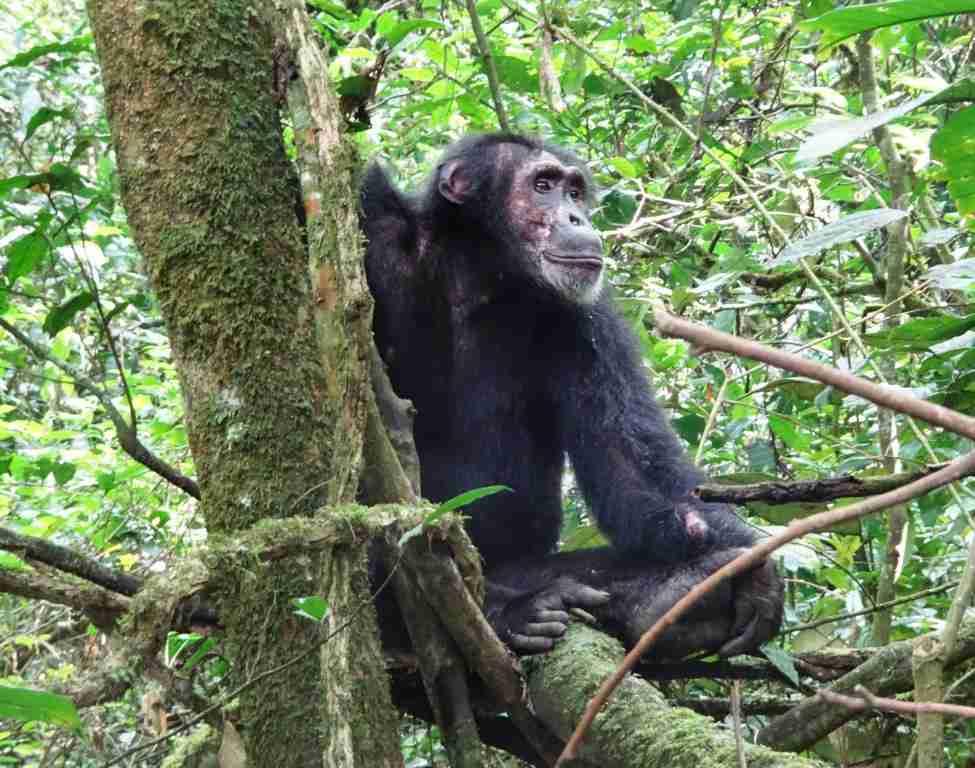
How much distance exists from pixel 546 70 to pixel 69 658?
3597 mm

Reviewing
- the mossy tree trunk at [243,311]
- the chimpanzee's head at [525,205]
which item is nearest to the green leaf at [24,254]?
the mossy tree trunk at [243,311]

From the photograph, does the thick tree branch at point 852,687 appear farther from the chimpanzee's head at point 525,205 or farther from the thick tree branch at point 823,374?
the thick tree branch at point 823,374

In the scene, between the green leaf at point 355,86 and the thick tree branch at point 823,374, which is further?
the green leaf at point 355,86

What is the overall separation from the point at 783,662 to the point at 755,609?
0.21m

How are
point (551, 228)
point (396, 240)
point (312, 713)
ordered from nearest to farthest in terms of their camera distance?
1. point (312, 713)
2. point (396, 240)
3. point (551, 228)

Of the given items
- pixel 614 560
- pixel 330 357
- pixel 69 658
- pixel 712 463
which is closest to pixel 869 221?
pixel 330 357

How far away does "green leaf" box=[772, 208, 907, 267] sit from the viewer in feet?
8.93

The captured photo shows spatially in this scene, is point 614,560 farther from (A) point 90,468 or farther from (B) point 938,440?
(A) point 90,468

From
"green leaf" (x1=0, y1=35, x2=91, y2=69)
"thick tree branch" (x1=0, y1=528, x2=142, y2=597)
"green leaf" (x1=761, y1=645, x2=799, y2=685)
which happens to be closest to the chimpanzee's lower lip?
"green leaf" (x1=761, y1=645, x2=799, y2=685)

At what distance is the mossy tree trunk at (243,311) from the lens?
274 centimetres

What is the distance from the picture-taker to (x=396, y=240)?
471 cm

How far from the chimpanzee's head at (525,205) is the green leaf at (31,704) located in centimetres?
360

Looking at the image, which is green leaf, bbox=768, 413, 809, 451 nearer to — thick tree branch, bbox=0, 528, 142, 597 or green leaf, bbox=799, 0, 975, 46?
thick tree branch, bbox=0, 528, 142, 597

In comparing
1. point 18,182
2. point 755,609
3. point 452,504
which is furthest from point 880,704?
point 18,182
